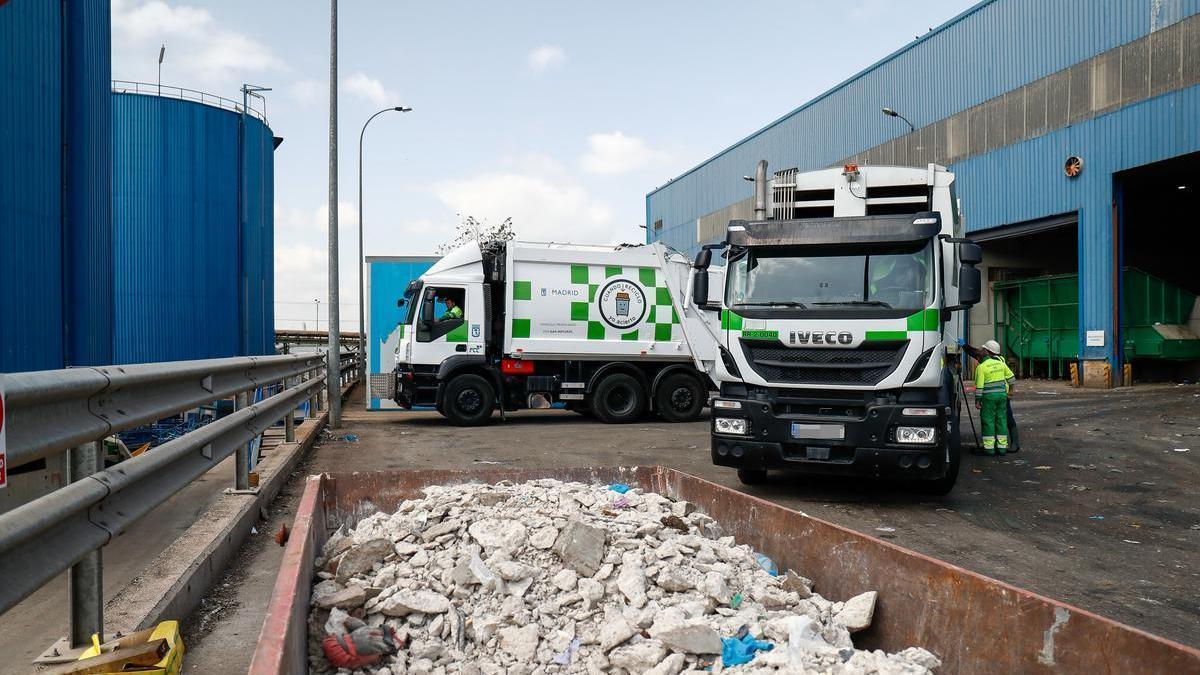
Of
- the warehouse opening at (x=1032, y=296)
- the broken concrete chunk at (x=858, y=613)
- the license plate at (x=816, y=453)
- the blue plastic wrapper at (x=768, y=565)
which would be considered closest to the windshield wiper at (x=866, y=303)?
the license plate at (x=816, y=453)

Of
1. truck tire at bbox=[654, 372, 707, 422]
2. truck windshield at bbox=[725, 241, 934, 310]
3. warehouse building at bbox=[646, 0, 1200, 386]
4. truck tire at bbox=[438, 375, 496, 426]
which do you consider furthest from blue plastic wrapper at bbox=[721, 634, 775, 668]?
warehouse building at bbox=[646, 0, 1200, 386]

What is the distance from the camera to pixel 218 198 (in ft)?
90.9

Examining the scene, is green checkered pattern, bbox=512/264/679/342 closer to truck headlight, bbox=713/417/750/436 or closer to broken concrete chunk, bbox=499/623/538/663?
truck headlight, bbox=713/417/750/436

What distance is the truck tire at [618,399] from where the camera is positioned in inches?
561

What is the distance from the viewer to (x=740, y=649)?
9.07 ft

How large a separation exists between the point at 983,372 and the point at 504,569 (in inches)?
333

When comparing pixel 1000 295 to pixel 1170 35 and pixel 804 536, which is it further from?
pixel 804 536

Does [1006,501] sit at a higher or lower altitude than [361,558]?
lower

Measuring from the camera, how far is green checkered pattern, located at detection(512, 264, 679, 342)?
14.0 m

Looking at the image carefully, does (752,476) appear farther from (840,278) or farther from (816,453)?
(840,278)

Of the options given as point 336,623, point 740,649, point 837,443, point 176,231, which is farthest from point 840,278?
point 176,231

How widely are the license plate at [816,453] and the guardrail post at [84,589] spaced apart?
5.57 metres

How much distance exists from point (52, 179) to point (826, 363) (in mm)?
10122

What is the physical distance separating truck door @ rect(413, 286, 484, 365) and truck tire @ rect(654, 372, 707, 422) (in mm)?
3268
